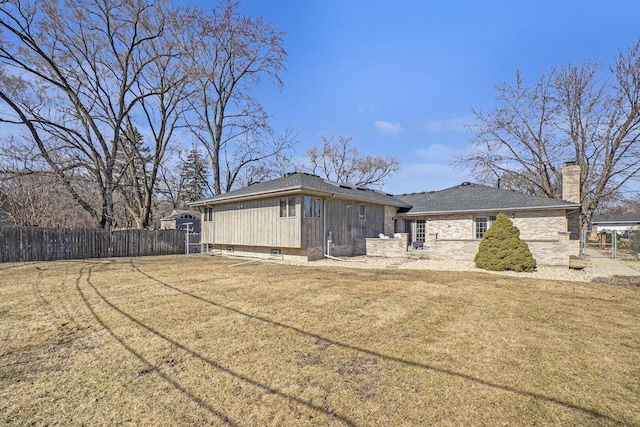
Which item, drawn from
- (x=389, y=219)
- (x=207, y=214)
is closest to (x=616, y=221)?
(x=389, y=219)

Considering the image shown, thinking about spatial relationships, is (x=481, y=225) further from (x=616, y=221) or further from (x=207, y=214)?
(x=616, y=221)

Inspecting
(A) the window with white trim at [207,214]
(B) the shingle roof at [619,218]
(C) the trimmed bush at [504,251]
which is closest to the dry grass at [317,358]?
(C) the trimmed bush at [504,251]

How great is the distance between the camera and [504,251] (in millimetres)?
10047

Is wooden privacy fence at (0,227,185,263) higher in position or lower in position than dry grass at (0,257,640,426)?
higher

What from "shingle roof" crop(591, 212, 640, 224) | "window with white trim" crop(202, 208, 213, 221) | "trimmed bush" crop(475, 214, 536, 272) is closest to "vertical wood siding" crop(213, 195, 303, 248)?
"window with white trim" crop(202, 208, 213, 221)

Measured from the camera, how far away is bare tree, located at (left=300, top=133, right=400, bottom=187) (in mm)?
34344

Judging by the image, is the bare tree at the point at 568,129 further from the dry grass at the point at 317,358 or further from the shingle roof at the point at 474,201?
the dry grass at the point at 317,358

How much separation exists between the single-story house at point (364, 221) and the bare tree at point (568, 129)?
690cm

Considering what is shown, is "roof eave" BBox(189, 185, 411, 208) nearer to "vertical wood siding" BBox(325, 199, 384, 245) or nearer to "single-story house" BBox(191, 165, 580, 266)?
"single-story house" BBox(191, 165, 580, 266)

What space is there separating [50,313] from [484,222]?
16461mm

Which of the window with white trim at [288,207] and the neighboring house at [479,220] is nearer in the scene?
the neighboring house at [479,220]

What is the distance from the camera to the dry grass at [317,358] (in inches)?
91.5

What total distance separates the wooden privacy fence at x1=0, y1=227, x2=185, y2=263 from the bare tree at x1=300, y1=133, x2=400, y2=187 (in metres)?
20.3

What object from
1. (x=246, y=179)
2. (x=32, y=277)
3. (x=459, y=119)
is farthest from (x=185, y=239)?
(x=459, y=119)
